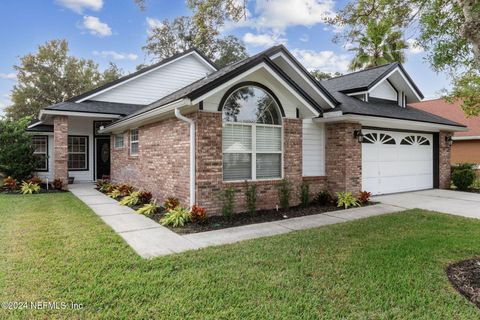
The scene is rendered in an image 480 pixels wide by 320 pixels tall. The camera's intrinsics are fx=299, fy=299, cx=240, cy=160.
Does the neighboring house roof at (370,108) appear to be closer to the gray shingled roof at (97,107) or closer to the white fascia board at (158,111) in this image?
the white fascia board at (158,111)

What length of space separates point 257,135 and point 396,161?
22.5ft

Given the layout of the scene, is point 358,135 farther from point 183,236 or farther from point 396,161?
A: point 183,236

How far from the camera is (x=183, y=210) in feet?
23.4

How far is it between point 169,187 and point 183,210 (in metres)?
1.62

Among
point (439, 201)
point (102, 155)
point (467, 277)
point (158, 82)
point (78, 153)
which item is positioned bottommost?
point (467, 277)

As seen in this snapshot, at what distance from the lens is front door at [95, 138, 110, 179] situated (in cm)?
1608

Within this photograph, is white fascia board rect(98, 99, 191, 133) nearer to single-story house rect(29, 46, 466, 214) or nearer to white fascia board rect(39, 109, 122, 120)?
single-story house rect(29, 46, 466, 214)

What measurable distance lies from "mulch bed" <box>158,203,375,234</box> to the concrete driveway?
2.64 meters

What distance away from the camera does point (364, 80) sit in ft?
42.0

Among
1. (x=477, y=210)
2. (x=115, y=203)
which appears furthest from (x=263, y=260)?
(x=477, y=210)

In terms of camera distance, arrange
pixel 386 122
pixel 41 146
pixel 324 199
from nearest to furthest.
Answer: pixel 324 199
pixel 386 122
pixel 41 146

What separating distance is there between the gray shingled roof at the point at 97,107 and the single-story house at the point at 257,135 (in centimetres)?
5

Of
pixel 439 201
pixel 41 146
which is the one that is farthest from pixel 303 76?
pixel 41 146

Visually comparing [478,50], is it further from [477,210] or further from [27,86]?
[27,86]
